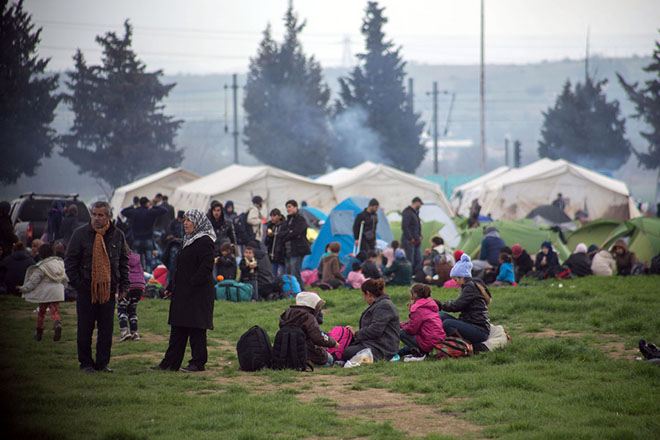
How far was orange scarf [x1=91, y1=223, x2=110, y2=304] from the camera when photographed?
754cm

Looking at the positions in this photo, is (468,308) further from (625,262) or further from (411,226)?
(625,262)

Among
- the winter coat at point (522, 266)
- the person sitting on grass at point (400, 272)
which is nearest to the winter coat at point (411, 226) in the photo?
the person sitting on grass at point (400, 272)

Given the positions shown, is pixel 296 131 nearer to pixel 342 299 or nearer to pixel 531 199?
pixel 531 199

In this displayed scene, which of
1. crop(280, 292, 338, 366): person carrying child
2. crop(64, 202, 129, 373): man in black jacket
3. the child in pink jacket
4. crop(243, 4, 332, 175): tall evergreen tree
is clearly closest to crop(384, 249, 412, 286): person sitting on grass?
the child in pink jacket

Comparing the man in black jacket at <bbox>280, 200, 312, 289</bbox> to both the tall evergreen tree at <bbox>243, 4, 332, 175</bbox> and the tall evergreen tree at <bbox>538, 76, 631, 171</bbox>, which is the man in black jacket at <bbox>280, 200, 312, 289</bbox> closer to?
the tall evergreen tree at <bbox>243, 4, 332, 175</bbox>

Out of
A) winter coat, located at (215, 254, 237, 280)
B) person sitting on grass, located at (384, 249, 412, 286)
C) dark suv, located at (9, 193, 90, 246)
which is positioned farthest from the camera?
dark suv, located at (9, 193, 90, 246)

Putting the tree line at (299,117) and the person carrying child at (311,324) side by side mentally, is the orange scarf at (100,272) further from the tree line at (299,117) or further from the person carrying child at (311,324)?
the tree line at (299,117)

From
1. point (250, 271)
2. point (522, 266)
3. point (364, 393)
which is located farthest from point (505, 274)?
point (364, 393)

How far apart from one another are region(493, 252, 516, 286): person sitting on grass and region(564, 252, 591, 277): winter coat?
86.5 inches

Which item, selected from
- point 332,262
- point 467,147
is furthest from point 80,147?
point 467,147

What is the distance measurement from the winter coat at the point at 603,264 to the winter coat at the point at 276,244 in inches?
284

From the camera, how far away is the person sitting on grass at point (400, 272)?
15680 mm

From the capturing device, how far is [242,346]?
8.36m

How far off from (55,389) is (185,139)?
102 metres
